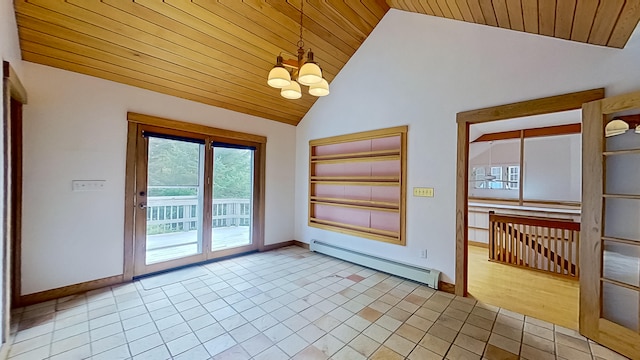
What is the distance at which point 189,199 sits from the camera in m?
3.95

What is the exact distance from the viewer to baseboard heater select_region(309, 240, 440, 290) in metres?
3.21

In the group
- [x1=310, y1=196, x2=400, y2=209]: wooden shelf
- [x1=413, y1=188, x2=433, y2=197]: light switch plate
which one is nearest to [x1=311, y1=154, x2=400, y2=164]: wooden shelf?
[x1=413, y1=188, x2=433, y2=197]: light switch plate

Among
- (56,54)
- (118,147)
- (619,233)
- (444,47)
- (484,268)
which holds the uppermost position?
(444,47)

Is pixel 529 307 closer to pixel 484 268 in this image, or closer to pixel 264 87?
pixel 484 268

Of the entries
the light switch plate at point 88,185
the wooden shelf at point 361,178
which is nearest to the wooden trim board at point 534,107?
the wooden shelf at point 361,178

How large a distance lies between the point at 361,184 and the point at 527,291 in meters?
2.50

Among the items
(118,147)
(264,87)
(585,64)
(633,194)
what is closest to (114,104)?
(118,147)

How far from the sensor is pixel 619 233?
2111 mm

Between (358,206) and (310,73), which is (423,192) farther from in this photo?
(310,73)

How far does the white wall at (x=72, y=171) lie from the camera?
2676mm

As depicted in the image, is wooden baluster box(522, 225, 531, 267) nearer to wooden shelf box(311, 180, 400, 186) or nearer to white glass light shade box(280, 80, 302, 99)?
wooden shelf box(311, 180, 400, 186)

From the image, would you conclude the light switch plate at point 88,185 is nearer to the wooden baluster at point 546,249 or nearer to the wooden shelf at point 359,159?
the wooden shelf at point 359,159

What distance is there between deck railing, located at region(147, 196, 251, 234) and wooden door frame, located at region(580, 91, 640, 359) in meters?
4.37

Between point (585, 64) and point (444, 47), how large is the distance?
1.35 meters
